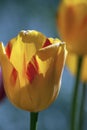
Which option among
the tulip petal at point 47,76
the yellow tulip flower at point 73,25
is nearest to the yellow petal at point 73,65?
the yellow tulip flower at point 73,25

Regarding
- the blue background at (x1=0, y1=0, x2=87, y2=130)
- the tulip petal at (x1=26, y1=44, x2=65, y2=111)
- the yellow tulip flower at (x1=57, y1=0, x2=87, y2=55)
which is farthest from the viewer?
the blue background at (x1=0, y1=0, x2=87, y2=130)

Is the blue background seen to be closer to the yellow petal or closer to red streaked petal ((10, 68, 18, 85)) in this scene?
the yellow petal

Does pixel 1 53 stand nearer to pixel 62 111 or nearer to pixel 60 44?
pixel 60 44

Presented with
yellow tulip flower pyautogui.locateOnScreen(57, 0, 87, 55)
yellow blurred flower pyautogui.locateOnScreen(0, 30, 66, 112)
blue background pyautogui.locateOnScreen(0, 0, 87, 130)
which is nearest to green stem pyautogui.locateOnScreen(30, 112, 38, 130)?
yellow blurred flower pyautogui.locateOnScreen(0, 30, 66, 112)

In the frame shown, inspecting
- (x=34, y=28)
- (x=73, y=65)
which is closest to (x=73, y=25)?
(x=73, y=65)

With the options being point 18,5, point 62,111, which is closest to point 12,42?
point 62,111

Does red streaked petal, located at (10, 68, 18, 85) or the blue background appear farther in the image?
the blue background
